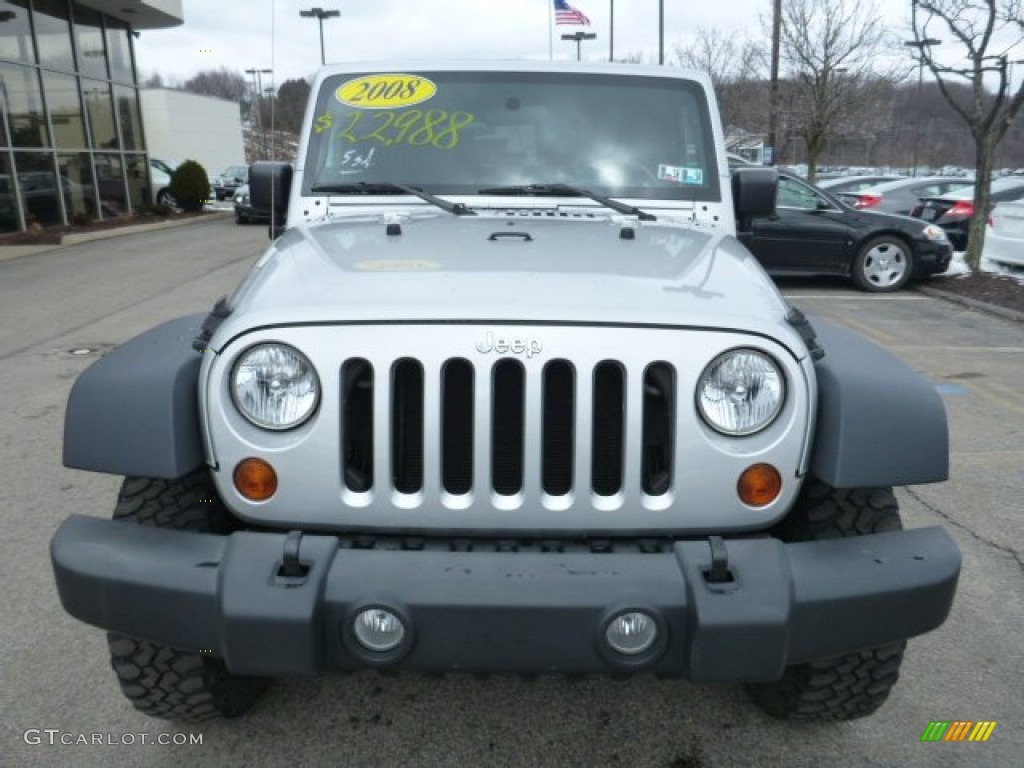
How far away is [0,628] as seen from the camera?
307cm

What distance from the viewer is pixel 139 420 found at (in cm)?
204

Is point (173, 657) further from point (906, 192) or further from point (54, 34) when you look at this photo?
point (54, 34)

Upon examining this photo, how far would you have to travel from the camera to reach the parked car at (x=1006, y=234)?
10961 mm

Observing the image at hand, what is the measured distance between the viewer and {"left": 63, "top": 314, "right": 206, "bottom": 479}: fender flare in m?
2.02

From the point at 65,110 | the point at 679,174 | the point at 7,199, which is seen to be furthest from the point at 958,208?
the point at 65,110

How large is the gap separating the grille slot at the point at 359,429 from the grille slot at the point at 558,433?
40 cm

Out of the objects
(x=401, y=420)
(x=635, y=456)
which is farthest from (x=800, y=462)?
(x=401, y=420)

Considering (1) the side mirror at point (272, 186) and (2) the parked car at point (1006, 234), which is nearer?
(1) the side mirror at point (272, 186)

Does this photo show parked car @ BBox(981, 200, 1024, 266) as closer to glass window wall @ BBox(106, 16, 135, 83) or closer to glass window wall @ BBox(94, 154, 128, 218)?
glass window wall @ BBox(94, 154, 128, 218)

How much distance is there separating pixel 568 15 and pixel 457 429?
13.7 metres

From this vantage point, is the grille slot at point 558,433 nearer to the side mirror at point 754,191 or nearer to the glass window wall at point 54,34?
the side mirror at point 754,191

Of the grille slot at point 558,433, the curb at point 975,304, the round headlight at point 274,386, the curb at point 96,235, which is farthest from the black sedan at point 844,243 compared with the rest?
the curb at point 96,235

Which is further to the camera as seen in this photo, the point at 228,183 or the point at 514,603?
the point at 228,183

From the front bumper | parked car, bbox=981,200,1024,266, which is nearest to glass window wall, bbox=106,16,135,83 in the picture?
parked car, bbox=981,200,1024,266
